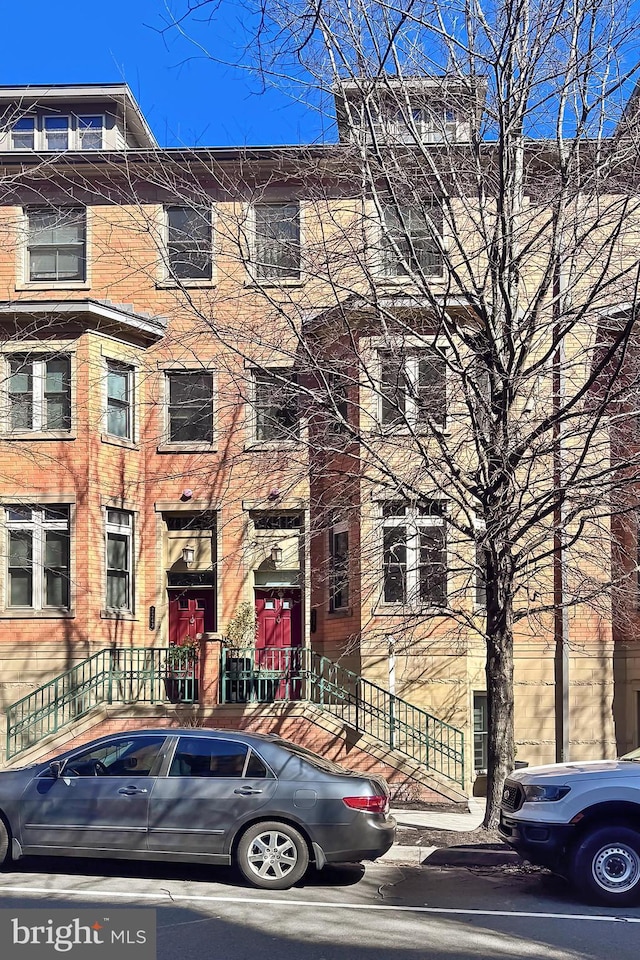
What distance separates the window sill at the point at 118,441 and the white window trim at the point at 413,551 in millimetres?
5528

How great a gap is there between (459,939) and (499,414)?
641cm

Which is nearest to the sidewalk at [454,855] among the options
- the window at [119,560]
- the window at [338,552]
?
the window at [338,552]

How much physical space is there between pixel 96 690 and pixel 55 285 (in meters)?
8.38

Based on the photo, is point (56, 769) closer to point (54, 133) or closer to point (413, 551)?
point (413, 551)

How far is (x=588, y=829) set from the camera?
9758 millimetres

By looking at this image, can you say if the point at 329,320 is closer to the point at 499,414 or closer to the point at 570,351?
the point at 499,414

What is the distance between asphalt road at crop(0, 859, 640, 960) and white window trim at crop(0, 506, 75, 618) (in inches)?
394

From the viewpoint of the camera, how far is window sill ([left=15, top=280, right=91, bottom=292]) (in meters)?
22.3

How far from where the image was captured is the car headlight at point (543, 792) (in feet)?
32.6

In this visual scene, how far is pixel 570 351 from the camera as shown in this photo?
20.4 metres

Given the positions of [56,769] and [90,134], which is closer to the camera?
[56,769]

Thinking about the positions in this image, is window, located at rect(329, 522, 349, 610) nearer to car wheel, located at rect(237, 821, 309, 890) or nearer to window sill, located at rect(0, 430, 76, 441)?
window sill, located at rect(0, 430, 76, 441)

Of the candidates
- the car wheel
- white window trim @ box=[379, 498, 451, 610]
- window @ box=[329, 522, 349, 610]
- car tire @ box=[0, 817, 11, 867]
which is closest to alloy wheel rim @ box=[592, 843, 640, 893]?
the car wheel

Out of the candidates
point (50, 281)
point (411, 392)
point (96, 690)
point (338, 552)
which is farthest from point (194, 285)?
→ point (411, 392)
